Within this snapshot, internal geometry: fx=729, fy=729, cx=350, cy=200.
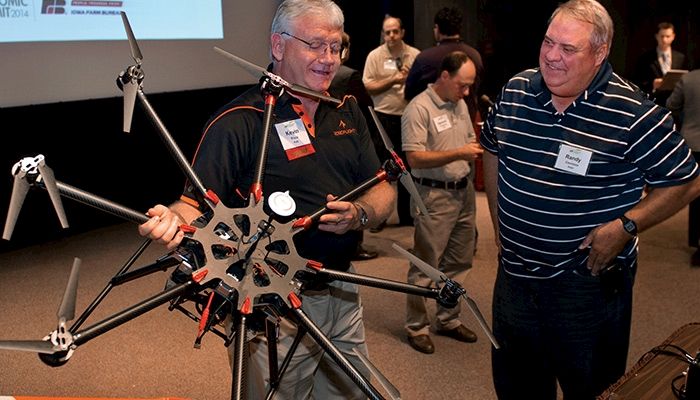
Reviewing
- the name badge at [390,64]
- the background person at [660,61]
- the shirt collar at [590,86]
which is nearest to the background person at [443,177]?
the shirt collar at [590,86]

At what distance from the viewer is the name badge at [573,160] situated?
2.25 meters

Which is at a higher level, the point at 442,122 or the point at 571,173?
the point at 571,173

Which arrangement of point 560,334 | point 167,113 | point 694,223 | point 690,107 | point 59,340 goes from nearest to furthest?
1. point 59,340
2. point 560,334
3. point 690,107
4. point 694,223
5. point 167,113

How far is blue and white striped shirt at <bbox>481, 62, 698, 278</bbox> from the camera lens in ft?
7.30

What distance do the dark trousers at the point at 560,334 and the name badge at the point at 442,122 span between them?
1.38 m

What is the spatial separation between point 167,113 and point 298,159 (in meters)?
4.53

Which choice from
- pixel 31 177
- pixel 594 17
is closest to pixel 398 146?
pixel 594 17

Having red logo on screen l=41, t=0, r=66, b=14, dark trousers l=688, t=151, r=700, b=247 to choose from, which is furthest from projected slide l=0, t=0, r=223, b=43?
dark trousers l=688, t=151, r=700, b=247

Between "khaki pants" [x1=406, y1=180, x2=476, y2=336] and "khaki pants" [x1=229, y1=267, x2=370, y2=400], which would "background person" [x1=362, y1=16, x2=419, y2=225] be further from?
"khaki pants" [x1=229, y1=267, x2=370, y2=400]

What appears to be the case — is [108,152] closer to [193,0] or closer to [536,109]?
[193,0]

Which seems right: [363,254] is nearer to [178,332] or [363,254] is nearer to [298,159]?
[178,332]

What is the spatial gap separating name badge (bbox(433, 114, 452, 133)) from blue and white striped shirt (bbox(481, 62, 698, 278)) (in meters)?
1.31

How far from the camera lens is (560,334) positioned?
244 cm

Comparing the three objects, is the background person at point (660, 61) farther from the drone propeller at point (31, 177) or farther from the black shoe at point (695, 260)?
the drone propeller at point (31, 177)
